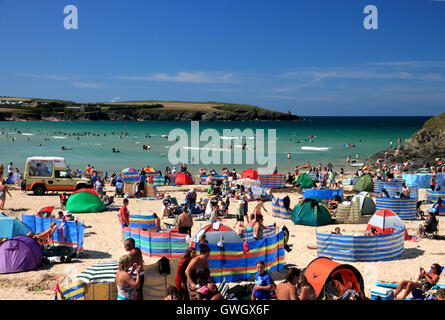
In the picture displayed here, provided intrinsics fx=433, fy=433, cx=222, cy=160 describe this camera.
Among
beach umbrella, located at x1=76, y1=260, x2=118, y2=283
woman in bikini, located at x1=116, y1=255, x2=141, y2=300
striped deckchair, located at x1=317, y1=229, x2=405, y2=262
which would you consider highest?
woman in bikini, located at x1=116, y1=255, x2=141, y2=300

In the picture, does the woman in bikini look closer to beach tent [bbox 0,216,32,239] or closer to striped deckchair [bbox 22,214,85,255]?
striped deckchair [bbox 22,214,85,255]

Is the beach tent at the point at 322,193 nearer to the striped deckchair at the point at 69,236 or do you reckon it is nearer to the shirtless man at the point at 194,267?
the striped deckchair at the point at 69,236

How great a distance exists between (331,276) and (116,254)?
6.14m

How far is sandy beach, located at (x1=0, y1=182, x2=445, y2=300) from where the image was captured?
9.04m

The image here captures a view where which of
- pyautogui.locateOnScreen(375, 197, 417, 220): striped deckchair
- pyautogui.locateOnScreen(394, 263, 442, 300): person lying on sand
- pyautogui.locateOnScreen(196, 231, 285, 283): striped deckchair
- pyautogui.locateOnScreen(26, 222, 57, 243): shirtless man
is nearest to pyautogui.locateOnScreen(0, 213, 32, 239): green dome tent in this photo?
pyautogui.locateOnScreen(26, 222, 57, 243): shirtless man

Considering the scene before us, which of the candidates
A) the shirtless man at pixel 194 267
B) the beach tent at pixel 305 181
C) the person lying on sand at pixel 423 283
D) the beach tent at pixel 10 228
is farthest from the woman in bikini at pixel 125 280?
the beach tent at pixel 305 181

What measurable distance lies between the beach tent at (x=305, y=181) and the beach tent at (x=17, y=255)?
55.8ft

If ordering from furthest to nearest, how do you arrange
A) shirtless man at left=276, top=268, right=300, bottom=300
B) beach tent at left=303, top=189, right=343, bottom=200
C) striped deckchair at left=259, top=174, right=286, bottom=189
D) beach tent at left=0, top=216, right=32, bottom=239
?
striped deckchair at left=259, top=174, right=286, bottom=189, beach tent at left=303, top=189, right=343, bottom=200, beach tent at left=0, top=216, right=32, bottom=239, shirtless man at left=276, top=268, right=300, bottom=300

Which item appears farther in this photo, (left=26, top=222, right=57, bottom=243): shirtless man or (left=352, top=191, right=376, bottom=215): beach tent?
(left=352, top=191, right=376, bottom=215): beach tent

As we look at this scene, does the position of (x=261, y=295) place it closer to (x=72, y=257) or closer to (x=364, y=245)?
(x=364, y=245)

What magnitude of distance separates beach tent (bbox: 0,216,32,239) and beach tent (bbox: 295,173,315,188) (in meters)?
16.4

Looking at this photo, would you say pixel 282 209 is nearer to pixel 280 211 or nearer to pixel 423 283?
pixel 280 211
